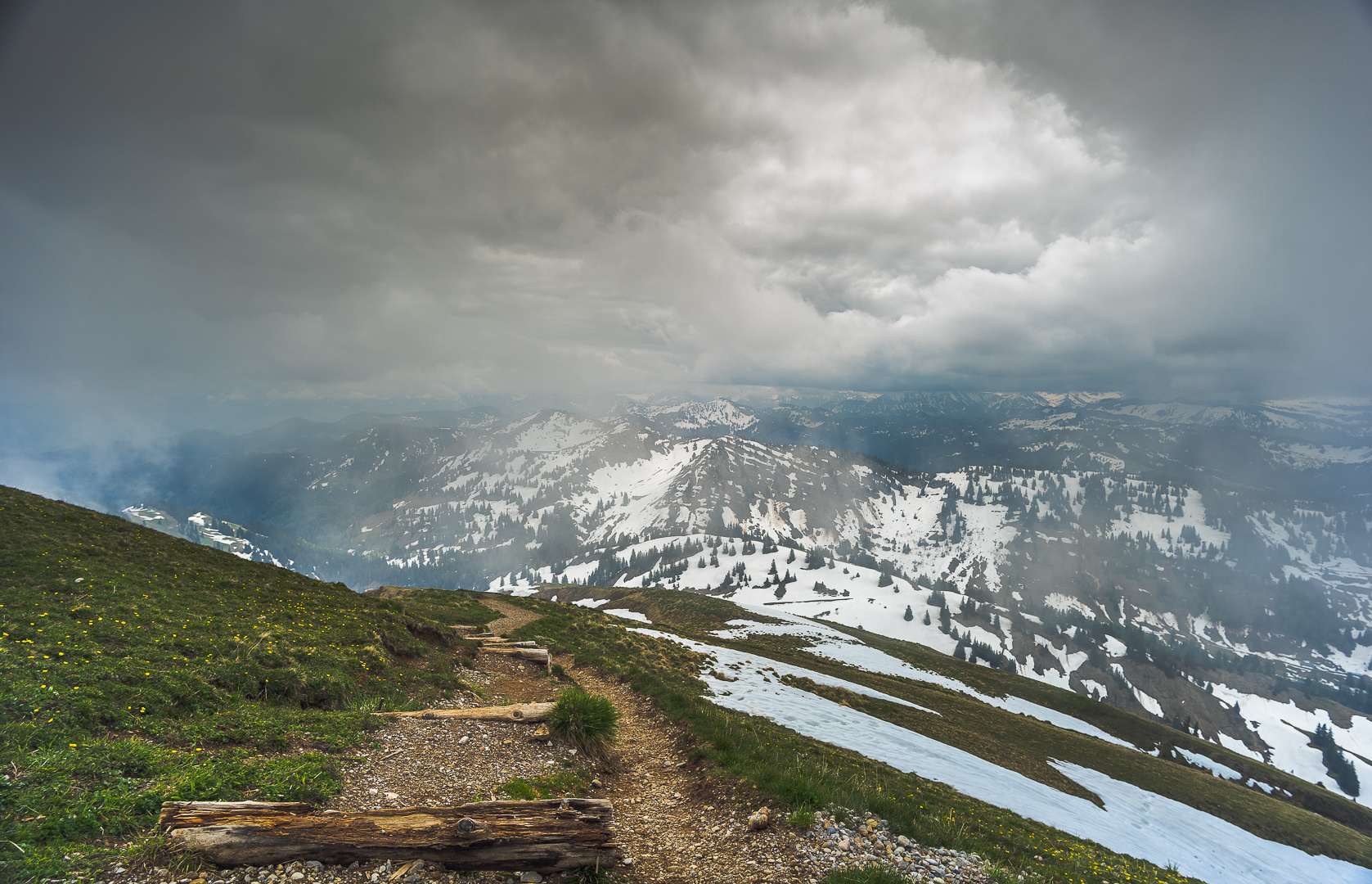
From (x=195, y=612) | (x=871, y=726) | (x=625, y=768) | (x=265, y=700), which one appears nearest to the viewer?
(x=265, y=700)

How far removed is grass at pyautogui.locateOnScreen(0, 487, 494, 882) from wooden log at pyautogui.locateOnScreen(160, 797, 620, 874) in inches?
33.2

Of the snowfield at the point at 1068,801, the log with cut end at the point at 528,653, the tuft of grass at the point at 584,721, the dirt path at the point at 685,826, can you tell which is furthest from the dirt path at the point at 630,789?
the snowfield at the point at 1068,801

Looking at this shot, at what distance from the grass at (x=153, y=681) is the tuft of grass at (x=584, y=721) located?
4505 mm

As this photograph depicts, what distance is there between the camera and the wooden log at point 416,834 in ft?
21.2

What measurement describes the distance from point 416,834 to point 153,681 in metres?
8.82

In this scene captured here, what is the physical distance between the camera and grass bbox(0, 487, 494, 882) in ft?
22.8

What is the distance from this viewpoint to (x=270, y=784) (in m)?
8.10

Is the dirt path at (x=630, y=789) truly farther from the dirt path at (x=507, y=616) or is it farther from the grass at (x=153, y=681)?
the dirt path at (x=507, y=616)

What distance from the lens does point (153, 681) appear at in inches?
424

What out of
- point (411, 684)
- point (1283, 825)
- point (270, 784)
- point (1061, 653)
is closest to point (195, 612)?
point (411, 684)

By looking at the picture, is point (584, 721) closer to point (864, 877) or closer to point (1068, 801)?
point (864, 877)

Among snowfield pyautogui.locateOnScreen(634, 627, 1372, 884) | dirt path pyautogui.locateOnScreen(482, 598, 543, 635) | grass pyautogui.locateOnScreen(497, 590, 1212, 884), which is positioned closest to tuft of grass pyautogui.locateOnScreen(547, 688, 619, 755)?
grass pyautogui.locateOnScreen(497, 590, 1212, 884)

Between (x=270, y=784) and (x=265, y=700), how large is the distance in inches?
222

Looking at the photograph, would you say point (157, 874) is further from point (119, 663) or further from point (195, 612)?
point (195, 612)
